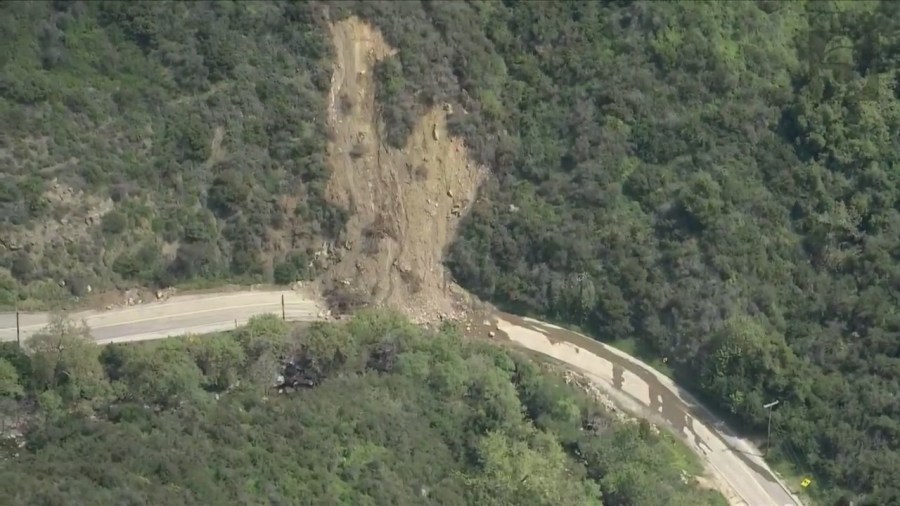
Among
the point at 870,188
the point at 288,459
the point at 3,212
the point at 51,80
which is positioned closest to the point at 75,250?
the point at 3,212

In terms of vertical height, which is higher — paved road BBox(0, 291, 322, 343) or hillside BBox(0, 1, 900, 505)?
hillside BBox(0, 1, 900, 505)

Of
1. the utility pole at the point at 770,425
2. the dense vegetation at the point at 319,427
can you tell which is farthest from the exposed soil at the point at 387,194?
the utility pole at the point at 770,425

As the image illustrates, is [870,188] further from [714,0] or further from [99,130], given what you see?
[99,130]

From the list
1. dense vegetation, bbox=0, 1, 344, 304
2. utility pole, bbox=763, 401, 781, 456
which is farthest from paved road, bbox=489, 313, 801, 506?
dense vegetation, bbox=0, 1, 344, 304

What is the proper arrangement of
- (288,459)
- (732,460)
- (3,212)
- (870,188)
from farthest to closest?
(870,188) < (732,460) < (3,212) < (288,459)

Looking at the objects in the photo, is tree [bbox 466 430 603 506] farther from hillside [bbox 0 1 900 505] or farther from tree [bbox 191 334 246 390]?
tree [bbox 191 334 246 390]

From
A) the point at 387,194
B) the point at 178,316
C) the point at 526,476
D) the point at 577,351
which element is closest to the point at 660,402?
the point at 577,351

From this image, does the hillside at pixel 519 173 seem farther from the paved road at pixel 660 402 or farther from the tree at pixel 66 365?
the tree at pixel 66 365
